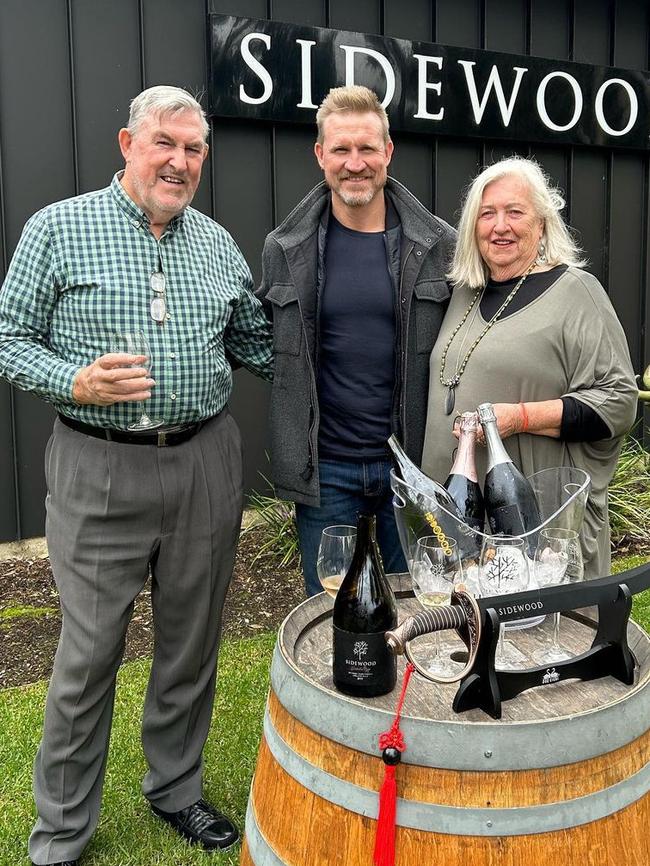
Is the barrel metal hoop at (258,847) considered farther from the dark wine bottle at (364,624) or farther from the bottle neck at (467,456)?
the bottle neck at (467,456)

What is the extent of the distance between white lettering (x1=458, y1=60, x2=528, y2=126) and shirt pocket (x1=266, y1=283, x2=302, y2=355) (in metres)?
3.50

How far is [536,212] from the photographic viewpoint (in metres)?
2.49

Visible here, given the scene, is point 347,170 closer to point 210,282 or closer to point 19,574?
point 210,282

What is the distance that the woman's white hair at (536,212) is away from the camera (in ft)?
8.19

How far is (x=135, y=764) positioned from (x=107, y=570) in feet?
3.54

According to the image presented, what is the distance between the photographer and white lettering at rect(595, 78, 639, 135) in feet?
19.9

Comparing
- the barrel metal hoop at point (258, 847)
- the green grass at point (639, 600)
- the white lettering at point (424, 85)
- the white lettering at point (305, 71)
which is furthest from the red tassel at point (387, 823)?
the white lettering at point (424, 85)

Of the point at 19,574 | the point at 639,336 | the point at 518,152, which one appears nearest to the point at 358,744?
the point at 19,574

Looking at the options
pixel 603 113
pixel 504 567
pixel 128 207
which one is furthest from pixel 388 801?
pixel 603 113

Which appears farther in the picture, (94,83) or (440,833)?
(94,83)

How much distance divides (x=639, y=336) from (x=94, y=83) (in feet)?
14.4

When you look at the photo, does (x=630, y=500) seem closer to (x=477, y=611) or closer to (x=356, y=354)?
(x=356, y=354)

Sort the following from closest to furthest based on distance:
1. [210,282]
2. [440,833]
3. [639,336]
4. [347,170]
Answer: [440,833]
[210,282]
[347,170]
[639,336]

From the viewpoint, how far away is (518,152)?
5.98 metres
